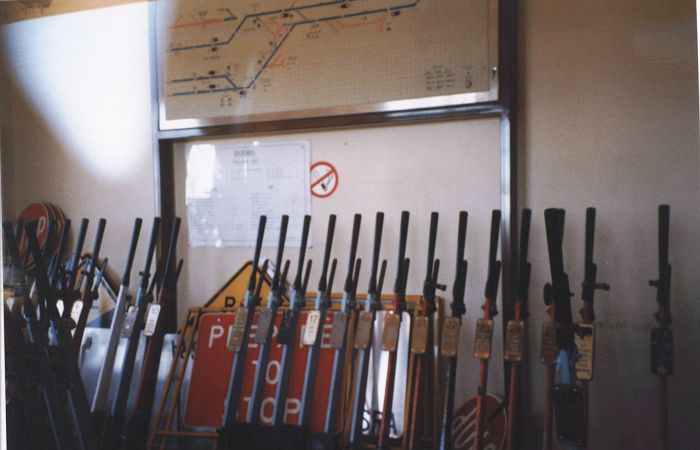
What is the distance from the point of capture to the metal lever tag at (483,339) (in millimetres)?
1537

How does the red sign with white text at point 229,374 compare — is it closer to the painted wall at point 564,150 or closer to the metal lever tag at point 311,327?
the metal lever tag at point 311,327

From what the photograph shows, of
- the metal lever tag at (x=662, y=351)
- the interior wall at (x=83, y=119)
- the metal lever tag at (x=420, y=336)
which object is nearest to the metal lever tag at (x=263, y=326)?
the metal lever tag at (x=420, y=336)

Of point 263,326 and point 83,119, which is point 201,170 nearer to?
point 83,119

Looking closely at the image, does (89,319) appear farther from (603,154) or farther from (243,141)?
(603,154)

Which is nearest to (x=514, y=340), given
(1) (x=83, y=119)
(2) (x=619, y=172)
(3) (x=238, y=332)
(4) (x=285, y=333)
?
(2) (x=619, y=172)

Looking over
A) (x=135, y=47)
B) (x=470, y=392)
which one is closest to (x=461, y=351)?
(x=470, y=392)

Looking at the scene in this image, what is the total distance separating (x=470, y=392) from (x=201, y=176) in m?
1.19

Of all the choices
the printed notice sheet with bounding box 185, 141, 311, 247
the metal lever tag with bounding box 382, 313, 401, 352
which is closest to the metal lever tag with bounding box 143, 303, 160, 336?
the printed notice sheet with bounding box 185, 141, 311, 247

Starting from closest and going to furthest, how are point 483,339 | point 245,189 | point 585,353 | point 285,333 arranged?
point 585,353, point 483,339, point 285,333, point 245,189

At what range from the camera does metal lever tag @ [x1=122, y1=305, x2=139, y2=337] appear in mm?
1827

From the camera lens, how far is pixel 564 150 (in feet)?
5.49

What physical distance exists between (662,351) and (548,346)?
0.92ft

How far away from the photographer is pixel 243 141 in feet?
6.65

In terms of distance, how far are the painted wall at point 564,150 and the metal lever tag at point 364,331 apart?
0.24m
